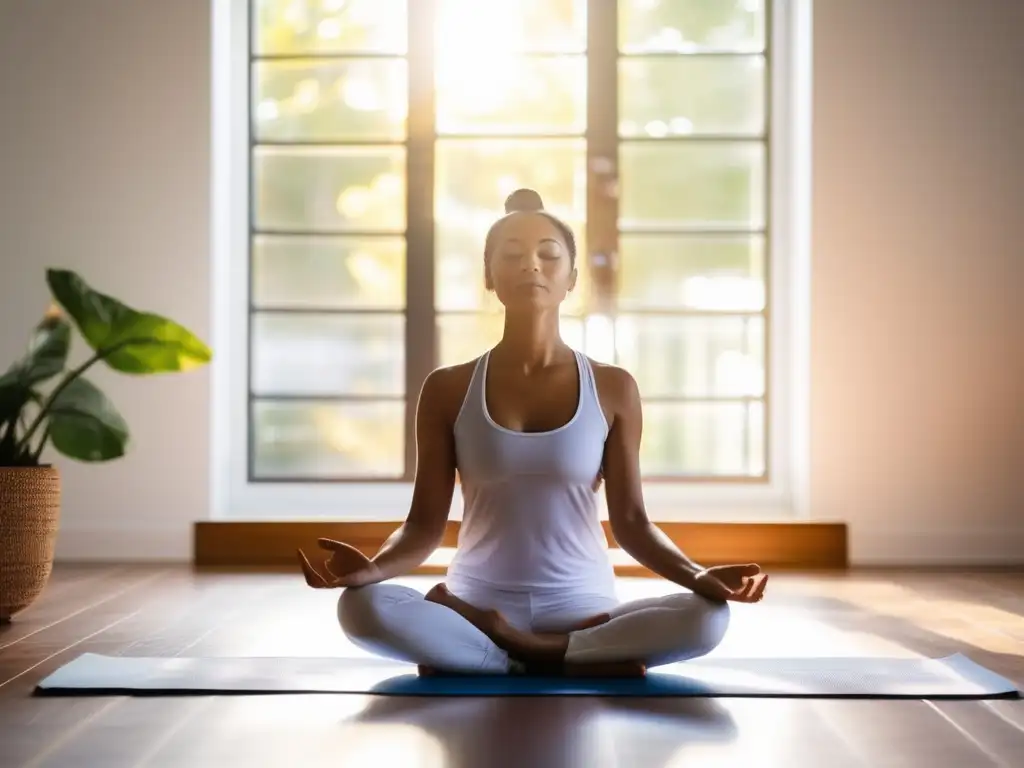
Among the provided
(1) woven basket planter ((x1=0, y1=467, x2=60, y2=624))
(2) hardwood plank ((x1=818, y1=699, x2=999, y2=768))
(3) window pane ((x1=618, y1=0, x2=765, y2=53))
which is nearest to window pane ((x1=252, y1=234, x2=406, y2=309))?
(3) window pane ((x1=618, y1=0, x2=765, y2=53))

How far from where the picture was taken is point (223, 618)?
297 centimetres

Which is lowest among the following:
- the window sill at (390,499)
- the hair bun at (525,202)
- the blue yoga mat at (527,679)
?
the blue yoga mat at (527,679)

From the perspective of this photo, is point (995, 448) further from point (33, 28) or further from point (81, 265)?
point (33, 28)

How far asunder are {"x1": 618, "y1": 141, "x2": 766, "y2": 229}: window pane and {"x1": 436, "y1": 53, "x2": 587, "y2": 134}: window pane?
277 mm

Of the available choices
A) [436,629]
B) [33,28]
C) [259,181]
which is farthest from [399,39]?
[436,629]

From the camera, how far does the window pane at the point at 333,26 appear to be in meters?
4.59

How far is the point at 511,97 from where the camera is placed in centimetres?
460

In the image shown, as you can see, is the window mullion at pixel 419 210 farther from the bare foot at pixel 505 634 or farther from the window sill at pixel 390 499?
the bare foot at pixel 505 634

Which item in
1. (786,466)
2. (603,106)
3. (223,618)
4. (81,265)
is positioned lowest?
(223,618)

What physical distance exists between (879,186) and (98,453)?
2.84 metres

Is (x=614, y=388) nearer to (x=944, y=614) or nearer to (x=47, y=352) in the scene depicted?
(x=944, y=614)

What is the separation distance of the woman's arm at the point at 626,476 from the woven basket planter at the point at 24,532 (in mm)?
1417

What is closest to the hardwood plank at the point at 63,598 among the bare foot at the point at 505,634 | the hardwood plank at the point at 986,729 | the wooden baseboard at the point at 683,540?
the wooden baseboard at the point at 683,540

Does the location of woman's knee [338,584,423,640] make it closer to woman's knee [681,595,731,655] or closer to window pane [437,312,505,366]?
woman's knee [681,595,731,655]
